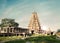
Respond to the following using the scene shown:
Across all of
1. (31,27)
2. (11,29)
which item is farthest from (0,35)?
(31,27)

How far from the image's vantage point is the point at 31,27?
93.2 meters

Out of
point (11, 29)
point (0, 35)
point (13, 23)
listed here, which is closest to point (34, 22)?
point (13, 23)

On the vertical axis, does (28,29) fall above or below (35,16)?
below

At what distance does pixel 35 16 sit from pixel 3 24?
15723mm

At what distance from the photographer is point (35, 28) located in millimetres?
93188

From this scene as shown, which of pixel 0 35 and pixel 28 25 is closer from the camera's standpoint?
pixel 0 35

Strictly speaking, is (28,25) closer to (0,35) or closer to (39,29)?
(39,29)

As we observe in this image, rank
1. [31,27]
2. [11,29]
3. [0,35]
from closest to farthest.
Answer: [0,35]
[11,29]
[31,27]

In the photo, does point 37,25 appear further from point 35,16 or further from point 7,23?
point 7,23

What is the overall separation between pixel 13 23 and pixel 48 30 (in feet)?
58.6

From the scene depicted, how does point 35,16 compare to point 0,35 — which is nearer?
point 0,35

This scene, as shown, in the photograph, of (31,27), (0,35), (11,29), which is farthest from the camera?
(31,27)

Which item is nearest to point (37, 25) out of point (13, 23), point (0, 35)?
point (13, 23)

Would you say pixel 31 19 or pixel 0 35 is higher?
pixel 31 19
